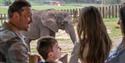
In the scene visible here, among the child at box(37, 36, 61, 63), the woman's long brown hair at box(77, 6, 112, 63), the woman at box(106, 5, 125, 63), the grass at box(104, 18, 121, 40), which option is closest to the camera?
the woman at box(106, 5, 125, 63)

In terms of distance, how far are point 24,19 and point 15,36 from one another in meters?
0.09

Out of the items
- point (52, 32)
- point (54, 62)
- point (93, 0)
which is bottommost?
point (52, 32)

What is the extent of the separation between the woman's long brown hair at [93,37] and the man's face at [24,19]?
0.18m

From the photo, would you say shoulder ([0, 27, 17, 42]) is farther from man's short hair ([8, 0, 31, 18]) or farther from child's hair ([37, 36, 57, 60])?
child's hair ([37, 36, 57, 60])

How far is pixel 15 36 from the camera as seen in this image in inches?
48.6

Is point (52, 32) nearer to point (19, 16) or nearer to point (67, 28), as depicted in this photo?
point (67, 28)

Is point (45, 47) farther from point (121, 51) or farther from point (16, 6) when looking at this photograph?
point (121, 51)

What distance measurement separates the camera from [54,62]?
139 centimetres

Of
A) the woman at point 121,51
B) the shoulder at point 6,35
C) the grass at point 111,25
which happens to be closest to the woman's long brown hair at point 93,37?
the woman at point 121,51

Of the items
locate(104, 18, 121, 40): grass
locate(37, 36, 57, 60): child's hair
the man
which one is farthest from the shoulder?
locate(104, 18, 121, 40): grass

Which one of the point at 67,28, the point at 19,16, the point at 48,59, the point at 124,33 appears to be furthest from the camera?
the point at 67,28

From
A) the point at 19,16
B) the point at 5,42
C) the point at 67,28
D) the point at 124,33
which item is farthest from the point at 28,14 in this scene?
the point at 67,28

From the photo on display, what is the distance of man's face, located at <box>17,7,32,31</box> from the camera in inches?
50.9

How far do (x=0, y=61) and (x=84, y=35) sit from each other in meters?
0.29
